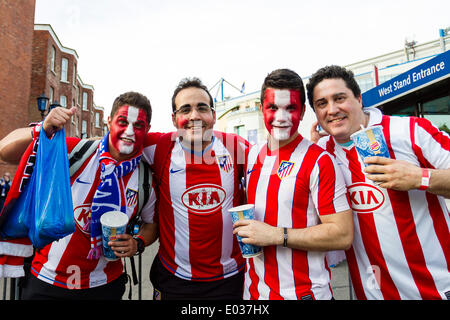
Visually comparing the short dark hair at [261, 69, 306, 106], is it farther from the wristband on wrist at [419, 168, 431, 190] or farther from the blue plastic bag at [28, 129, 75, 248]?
the blue plastic bag at [28, 129, 75, 248]

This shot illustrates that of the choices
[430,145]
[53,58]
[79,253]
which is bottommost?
[79,253]

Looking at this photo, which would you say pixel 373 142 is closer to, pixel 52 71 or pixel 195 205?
pixel 195 205

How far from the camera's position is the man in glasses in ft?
6.77

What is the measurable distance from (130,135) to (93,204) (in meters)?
0.56

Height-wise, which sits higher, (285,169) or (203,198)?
(285,169)

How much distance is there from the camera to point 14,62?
13.0 metres

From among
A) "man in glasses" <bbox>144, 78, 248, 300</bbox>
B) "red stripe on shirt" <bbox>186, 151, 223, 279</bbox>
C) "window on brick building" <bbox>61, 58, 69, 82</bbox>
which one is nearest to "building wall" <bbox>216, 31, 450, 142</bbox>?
"window on brick building" <bbox>61, 58, 69, 82</bbox>

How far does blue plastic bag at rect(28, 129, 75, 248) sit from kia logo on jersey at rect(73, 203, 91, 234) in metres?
0.26

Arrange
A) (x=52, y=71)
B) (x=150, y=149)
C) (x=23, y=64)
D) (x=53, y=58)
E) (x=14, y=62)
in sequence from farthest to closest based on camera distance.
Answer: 1. (x=53, y=58)
2. (x=52, y=71)
3. (x=23, y=64)
4. (x=14, y=62)
5. (x=150, y=149)

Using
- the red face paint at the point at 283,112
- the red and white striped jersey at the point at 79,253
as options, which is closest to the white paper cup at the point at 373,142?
the red face paint at the point at 283,112

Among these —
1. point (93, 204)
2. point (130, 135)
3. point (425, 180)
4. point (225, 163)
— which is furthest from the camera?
point (225, 163)

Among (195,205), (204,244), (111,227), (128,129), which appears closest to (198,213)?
(195,205)

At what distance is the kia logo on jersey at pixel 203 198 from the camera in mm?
2076

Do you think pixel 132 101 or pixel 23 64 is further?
pixel 23 64
